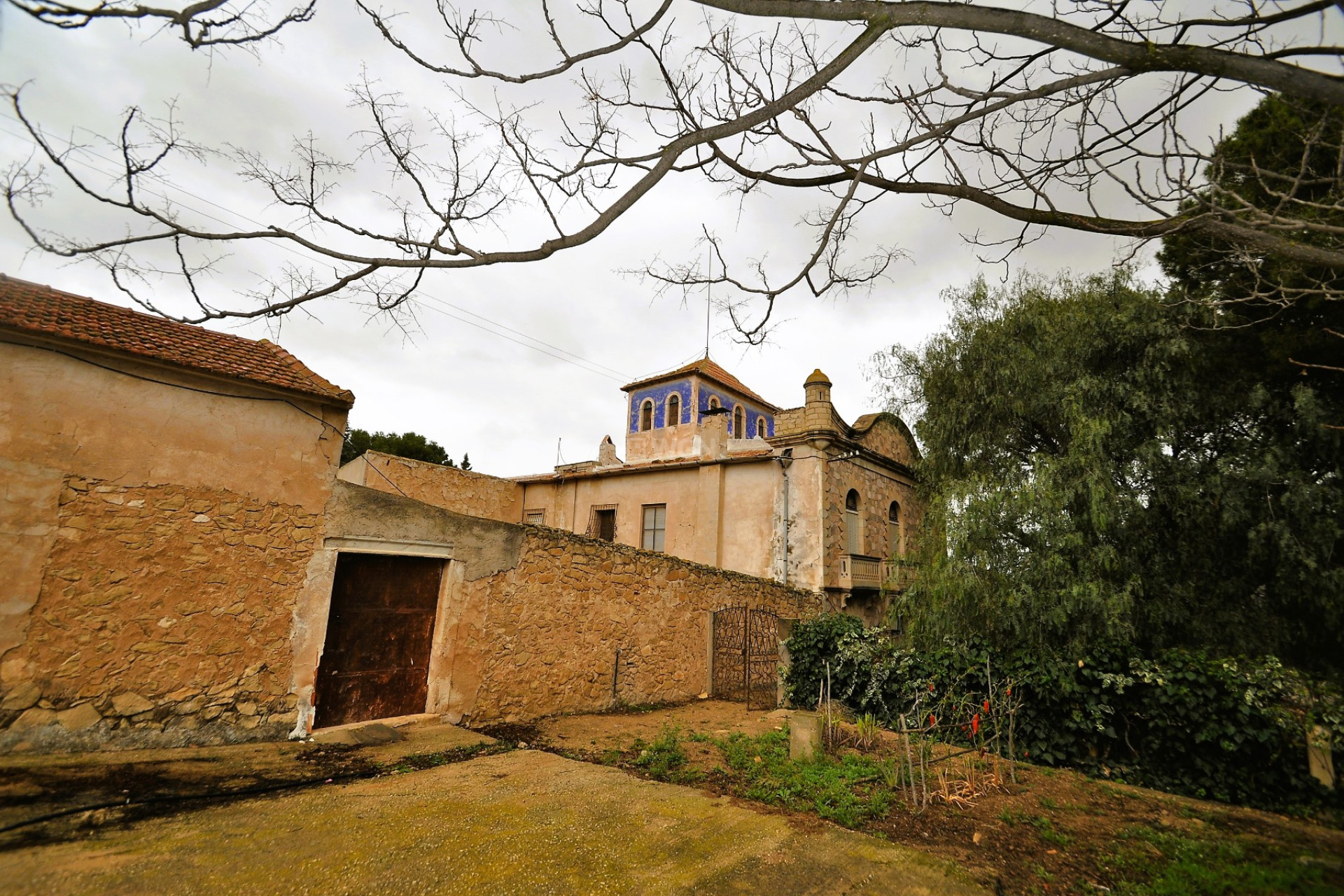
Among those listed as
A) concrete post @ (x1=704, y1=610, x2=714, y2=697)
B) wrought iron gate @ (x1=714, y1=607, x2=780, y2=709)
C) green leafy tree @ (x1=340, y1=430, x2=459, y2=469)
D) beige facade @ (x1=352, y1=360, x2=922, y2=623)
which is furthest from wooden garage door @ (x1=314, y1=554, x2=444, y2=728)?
green leafy tree @ (x1=340, y1=430, x2=459, y2=469)

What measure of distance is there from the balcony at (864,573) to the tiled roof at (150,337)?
1096 centimetres

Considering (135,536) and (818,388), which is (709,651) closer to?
(818,388)

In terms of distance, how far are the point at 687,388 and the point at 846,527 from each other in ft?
27.9

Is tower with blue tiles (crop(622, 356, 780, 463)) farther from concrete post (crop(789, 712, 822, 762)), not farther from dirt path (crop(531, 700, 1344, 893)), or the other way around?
dirt path (crop(531, 700, 1344, 893))

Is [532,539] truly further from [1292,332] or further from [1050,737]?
[1292,332]

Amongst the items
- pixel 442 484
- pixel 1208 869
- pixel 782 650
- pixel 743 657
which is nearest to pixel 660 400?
pixel 442 484

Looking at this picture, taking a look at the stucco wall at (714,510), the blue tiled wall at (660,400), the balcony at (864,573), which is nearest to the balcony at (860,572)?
the balcony at (864,573)

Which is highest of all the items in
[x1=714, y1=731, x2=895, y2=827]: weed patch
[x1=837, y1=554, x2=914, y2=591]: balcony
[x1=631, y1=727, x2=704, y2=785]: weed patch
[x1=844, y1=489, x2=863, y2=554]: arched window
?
[x1=844, y1=489, x2=863, y2=554]: arched window

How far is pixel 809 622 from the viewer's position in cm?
1087

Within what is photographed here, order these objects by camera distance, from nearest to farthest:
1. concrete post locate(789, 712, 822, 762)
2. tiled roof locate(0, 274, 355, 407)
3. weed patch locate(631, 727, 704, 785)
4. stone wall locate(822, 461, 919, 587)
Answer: tiled roof locate(0, 274, 355, 407), weed patch locate(631, 727, 704, 785), concrete post locate(789, 712, 822, 762), stone wall locate(822, 461, 919, 587)

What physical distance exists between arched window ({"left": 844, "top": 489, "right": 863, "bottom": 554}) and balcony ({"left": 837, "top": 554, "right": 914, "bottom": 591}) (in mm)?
471

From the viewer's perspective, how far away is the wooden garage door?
6.76 metres

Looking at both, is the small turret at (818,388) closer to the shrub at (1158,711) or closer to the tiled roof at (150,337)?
the shrub at (1158,711)

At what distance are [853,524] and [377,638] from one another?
1145 cm
